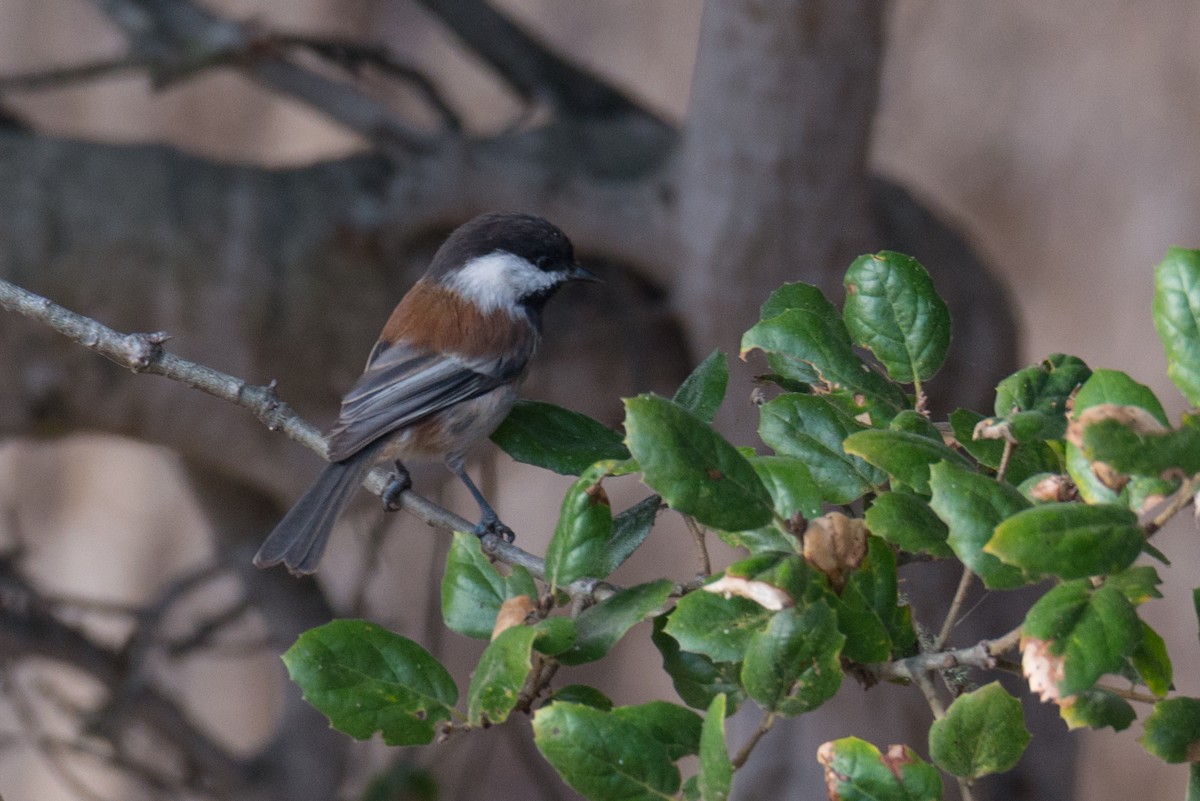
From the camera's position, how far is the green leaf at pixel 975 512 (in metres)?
1.17

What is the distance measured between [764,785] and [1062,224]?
4.59 m

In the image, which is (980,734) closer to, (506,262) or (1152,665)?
(1152,665)

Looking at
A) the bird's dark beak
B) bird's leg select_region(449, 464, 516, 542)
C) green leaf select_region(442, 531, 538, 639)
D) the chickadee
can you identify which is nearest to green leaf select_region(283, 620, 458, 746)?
green leaf select_region(442, 531, 538, 639)

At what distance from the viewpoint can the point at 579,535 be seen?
1.43 m

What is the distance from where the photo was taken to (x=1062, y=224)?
24.6 feet

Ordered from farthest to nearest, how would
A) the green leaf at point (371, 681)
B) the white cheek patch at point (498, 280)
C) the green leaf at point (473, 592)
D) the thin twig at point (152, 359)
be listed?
the white cheek patch at point (498, 280), the thin twig at point (152, 359), the green leaf at point (473, 592), the green leaf at point (371, 681)

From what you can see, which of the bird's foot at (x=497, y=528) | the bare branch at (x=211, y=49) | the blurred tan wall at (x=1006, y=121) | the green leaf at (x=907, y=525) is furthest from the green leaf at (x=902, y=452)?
the blurred tan wall at (x=1006, y=121)

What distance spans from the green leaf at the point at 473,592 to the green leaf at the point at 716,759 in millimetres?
371

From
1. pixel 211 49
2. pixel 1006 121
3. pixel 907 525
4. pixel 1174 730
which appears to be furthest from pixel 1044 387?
pixel 1006 121

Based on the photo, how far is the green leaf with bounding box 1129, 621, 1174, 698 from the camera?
4.02ft

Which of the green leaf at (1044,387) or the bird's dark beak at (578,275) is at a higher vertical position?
the green leaf at (1044,387)

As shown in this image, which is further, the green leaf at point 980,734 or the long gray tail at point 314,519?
the long gray tail at point 314,519

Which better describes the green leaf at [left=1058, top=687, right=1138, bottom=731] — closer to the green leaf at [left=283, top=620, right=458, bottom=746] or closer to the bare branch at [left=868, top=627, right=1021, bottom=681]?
the bare branch at [left=868, top=627, right=1021, bottom=681]

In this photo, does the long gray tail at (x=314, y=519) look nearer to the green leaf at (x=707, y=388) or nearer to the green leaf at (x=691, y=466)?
the green leaf at (x=707, y=388)
